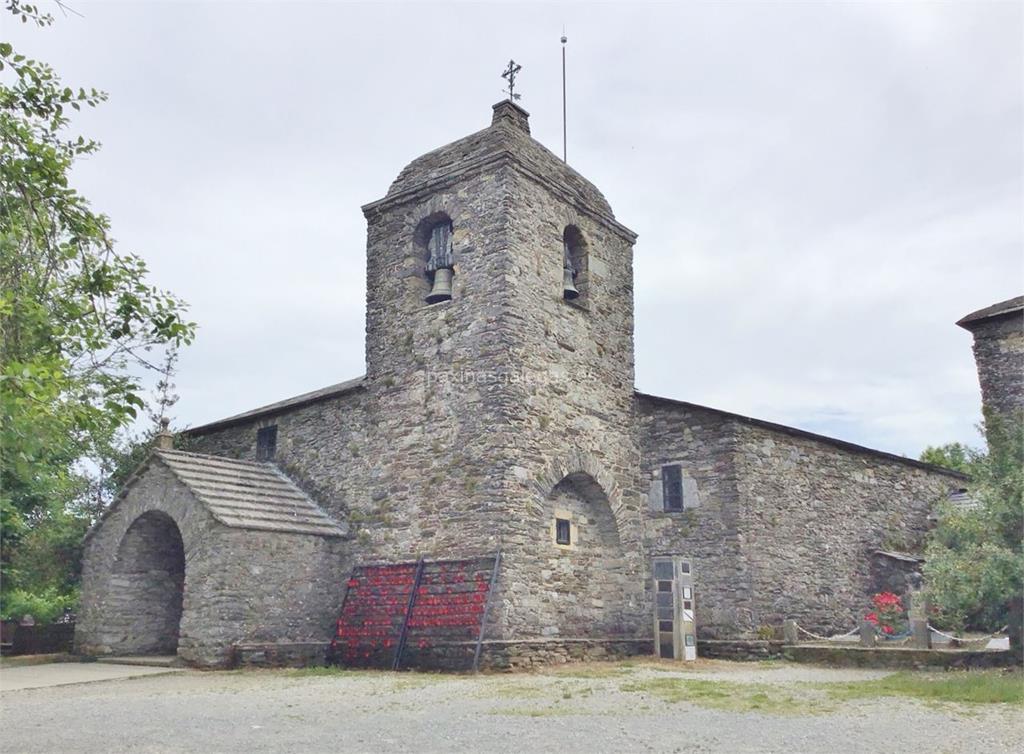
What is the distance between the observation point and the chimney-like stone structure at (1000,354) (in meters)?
17.9

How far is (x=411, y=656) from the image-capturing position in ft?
44.1

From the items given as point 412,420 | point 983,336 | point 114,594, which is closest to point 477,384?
point 412,420

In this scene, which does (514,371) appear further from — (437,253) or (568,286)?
(437,253)

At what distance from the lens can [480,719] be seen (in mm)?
8172

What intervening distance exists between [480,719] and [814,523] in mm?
10139

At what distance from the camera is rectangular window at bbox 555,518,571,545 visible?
48.7ft

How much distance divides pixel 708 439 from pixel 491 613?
5061mm

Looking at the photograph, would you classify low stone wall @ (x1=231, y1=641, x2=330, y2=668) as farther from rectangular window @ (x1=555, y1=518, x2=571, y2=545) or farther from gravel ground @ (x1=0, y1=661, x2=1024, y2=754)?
rectangular window @ (x1=555, y1=518, x2=571, y2=545)

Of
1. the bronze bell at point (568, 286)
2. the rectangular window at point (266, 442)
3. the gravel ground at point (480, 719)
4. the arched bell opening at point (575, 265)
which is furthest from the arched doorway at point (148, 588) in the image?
the arched bell opening at point (575, 265)

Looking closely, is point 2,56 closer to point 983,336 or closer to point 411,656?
point 411,656

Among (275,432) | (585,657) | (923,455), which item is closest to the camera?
(585,657)

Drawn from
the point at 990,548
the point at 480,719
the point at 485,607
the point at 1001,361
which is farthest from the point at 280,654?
the point at 1001,361

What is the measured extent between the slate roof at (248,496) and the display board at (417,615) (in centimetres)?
144

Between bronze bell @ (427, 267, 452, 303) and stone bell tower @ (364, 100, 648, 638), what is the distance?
36 mm
